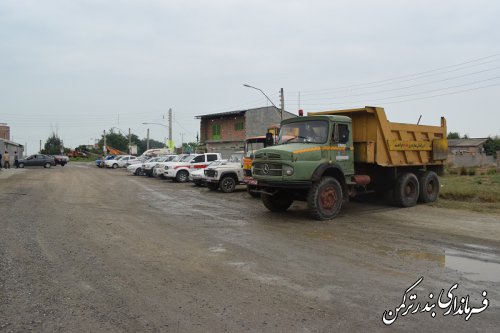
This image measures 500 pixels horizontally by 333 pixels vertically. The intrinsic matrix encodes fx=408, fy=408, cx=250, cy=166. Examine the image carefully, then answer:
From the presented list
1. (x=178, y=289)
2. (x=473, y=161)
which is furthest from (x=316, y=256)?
(x=473, y=161)

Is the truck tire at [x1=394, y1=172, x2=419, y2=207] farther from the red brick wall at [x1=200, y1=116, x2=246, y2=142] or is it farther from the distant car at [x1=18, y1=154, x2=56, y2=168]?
the distant car at [x1=18, y1=154, x2=56, y2=168]

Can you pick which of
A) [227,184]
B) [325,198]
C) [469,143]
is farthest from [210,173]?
[469,143]

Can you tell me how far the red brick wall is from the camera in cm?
4838

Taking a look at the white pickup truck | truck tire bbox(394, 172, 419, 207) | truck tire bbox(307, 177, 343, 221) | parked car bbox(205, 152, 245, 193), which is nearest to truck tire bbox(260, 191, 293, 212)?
truck tire bbox(307, 177, 343, 221)

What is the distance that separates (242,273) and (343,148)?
652 cm

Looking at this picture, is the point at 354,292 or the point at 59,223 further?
the point at 59,223

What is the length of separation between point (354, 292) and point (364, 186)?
7832mm

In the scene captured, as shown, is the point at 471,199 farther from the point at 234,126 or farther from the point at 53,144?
the point at 53,144

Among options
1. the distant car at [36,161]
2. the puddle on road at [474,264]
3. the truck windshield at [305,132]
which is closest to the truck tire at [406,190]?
Result: the truck windshield at [305,132]

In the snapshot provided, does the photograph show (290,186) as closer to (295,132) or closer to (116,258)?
(295,132)

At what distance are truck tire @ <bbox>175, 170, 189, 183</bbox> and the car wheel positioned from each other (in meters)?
7.30

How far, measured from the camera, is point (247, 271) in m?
5.93

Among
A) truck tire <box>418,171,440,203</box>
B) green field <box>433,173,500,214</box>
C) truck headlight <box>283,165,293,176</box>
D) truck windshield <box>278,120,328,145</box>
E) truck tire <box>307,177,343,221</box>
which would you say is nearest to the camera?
truck headlight <box>283,165,293,176</box>

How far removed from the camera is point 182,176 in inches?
1010
